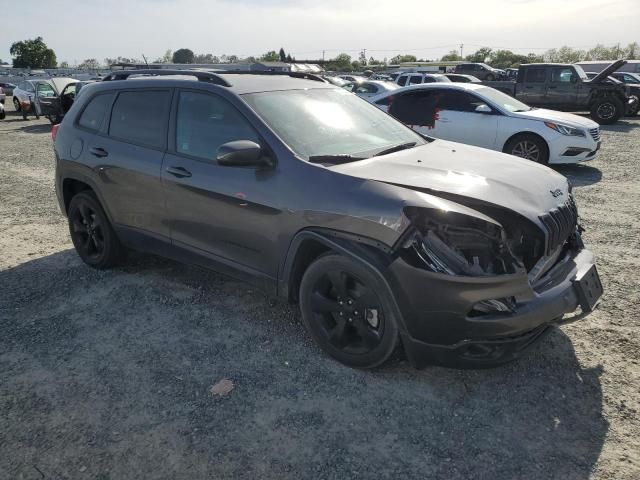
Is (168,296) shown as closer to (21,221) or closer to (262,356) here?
(262,356)

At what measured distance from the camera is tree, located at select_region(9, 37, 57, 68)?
69.5 m

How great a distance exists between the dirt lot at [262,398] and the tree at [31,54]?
260 feet

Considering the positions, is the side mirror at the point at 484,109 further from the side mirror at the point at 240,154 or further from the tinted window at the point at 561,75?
the tinted window at the point at 561,75

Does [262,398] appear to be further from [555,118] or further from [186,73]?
[555,118]

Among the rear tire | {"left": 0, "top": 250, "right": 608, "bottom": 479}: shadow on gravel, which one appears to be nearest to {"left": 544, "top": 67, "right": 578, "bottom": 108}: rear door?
the rear tire

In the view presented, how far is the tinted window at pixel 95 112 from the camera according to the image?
4426 millimetres

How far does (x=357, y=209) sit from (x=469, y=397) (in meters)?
1.26

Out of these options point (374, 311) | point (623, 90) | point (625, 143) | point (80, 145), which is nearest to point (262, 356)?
point (374, 311)

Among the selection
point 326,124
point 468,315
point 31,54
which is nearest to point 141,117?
point 326,124

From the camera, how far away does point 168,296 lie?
4.20 m

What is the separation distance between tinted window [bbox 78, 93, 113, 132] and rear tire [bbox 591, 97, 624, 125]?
16000 mm

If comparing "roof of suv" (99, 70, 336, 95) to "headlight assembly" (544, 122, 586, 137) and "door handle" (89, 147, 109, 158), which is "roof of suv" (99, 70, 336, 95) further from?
"headlight assembly" (544, 122, 586, 137)

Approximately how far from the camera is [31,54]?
6950 centimetres

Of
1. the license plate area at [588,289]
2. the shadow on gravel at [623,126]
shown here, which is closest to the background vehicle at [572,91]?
the shadow on gravel at [623,126]
